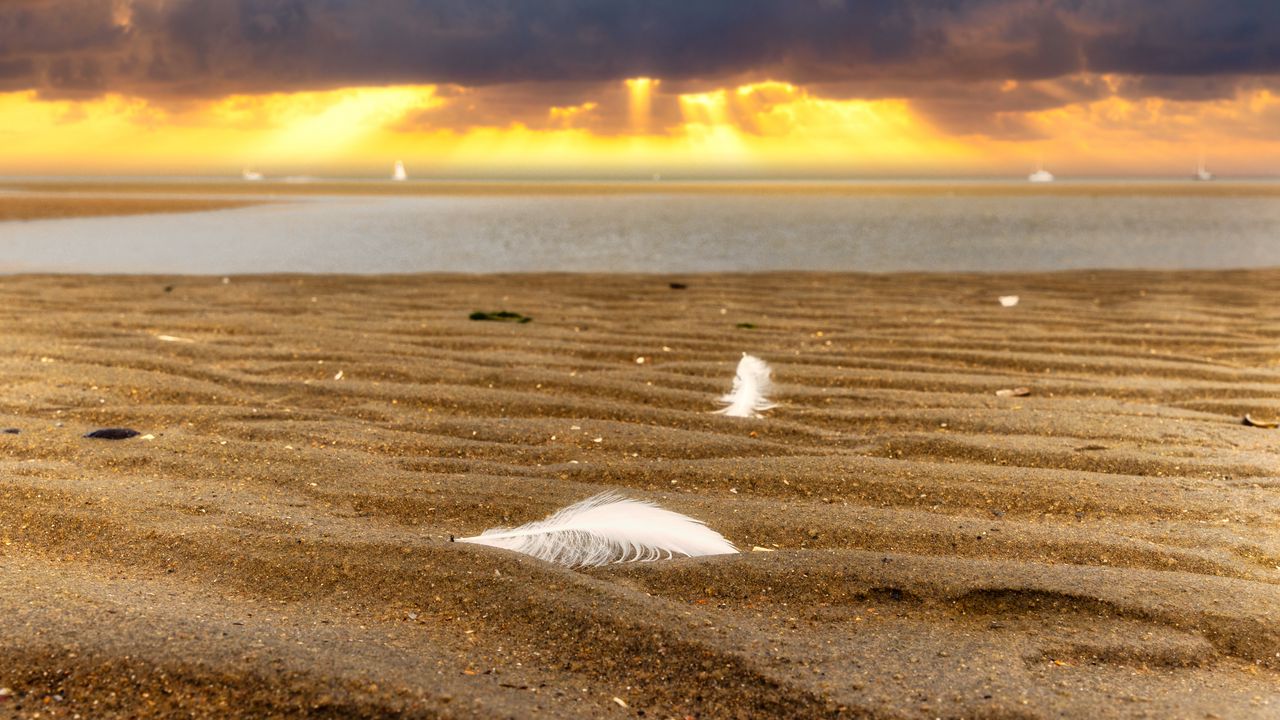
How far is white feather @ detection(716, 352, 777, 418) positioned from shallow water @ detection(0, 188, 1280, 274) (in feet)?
22.4

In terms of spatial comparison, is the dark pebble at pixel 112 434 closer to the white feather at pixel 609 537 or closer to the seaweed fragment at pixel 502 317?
the white feather at pixel 609 537

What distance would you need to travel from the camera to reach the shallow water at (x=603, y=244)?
38.2 feet

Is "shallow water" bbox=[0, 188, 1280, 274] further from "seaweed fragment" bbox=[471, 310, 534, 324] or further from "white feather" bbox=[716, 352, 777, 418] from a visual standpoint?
"white feather" bbox=[716, 352, 777, 418]

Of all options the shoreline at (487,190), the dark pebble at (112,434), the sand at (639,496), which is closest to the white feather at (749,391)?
the sand at (639,496)

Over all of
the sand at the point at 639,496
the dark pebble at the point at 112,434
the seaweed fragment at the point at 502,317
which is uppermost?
the seaweed fragment at the point at 502,317

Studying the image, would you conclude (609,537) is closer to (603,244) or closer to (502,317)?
(502,317)

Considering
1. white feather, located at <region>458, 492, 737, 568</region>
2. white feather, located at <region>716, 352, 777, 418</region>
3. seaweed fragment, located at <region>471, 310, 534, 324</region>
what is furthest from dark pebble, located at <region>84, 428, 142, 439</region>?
seaweed fragment, located at <region>471, 310, 534, 324</region>

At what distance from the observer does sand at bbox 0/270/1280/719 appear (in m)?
1.80

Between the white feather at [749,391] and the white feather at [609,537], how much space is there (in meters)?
1.17

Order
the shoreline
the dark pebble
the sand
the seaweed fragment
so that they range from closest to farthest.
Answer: the sand, the dark pebble, the seaweed fragment, the shoreline

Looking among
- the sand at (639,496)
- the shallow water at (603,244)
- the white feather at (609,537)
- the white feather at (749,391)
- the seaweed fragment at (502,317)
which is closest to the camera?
the sand at (639,496)

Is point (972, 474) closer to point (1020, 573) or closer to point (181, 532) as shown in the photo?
point (1020, 573)

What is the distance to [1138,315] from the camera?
6.56 m

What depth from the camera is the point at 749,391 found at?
12.8ft
